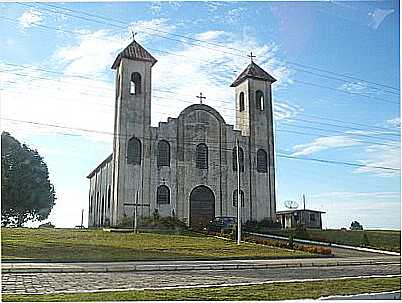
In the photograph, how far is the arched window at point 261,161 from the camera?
28438mm

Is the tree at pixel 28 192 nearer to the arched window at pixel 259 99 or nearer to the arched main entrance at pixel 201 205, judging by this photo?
the arched main entrance at pixel 201 205

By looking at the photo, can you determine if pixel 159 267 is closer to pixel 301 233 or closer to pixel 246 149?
pixel 301 233

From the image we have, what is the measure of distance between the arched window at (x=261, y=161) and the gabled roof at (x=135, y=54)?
7636 millimetres

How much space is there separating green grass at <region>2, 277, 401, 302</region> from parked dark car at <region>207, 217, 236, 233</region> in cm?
1667

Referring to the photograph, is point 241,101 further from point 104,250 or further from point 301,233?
point 104,250

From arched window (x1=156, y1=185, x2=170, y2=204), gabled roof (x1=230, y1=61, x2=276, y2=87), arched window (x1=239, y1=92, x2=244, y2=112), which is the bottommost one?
arched window (x1=156, y1=185, x2=170, y2=204)

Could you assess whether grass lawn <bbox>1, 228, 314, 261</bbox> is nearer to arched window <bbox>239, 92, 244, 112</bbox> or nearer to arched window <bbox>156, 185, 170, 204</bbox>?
arched window <bbox>156, 185, 170, 204</bbox>

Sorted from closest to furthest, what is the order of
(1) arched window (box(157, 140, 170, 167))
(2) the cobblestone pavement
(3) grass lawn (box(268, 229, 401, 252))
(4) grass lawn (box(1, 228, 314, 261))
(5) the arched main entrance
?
1. (2) the cobblestone pavement
2. (4) grass lawn (box(1, 228, 314, 261))
3. (3) grass lawn (box(268, 229, 401, 252))
4. (1) arched window (box(157, 140, 170, 167))
5. (5) the arched main entrance

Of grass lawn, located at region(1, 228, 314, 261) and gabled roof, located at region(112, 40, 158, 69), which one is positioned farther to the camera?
gabled roof, located at region(112, 40, 158, 69)

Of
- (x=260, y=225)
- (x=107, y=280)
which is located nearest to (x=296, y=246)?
(x=260, y=225)

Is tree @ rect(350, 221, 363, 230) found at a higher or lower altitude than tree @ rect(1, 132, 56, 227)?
Answer: lower

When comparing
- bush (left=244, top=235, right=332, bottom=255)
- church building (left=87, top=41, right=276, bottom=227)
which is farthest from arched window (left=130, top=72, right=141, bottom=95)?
bush (left=244, top=235, right=332, bottom=255)

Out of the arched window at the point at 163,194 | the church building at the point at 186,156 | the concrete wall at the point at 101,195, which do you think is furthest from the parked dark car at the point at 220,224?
the concrete wall at the point at 101,195

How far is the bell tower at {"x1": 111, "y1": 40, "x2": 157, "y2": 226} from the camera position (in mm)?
25039
